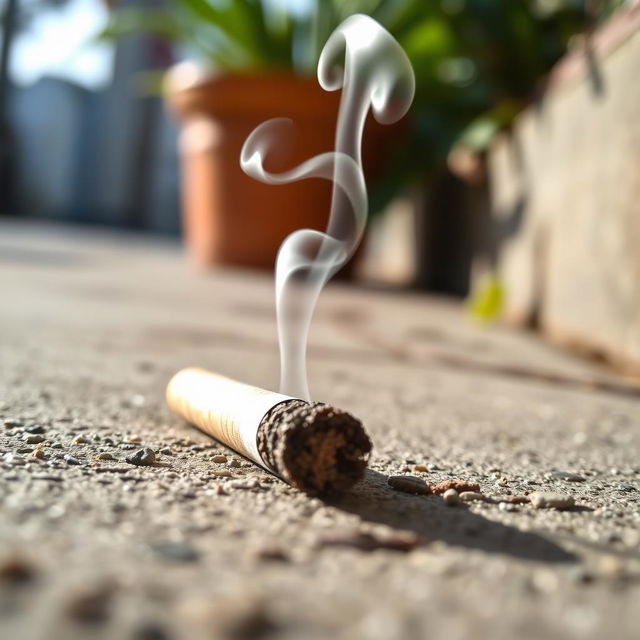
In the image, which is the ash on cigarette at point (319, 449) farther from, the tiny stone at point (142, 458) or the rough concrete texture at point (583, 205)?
the rough concrete texture at point (583, 205)

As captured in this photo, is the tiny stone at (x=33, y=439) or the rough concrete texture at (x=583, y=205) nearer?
the tiny stone at (x=33, y=439)

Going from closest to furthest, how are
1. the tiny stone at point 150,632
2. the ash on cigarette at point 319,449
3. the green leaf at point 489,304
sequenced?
the tiny stone at point 150,632
the ash on cigarette at point 319,449
the green leaf at point 489,304

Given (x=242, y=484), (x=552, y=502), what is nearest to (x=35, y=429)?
(x=242, y=484)

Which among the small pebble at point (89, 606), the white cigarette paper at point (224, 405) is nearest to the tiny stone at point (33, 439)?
the white cigarette paper at point (224, 405)

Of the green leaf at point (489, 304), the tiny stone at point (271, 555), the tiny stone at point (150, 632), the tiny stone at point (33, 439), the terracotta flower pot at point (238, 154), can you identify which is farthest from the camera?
the terracotta flower pot at point (238, 154)

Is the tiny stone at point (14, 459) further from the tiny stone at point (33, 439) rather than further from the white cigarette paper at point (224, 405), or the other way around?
the white cigarette paper at point (224, 405)

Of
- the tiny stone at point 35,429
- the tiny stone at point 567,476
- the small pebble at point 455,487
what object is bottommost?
the tiny stone at point 567,476

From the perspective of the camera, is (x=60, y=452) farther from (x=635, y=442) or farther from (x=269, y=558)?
(x=635, y=442)

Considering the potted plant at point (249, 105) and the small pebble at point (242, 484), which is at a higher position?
the potted plant at point (249, 105)
